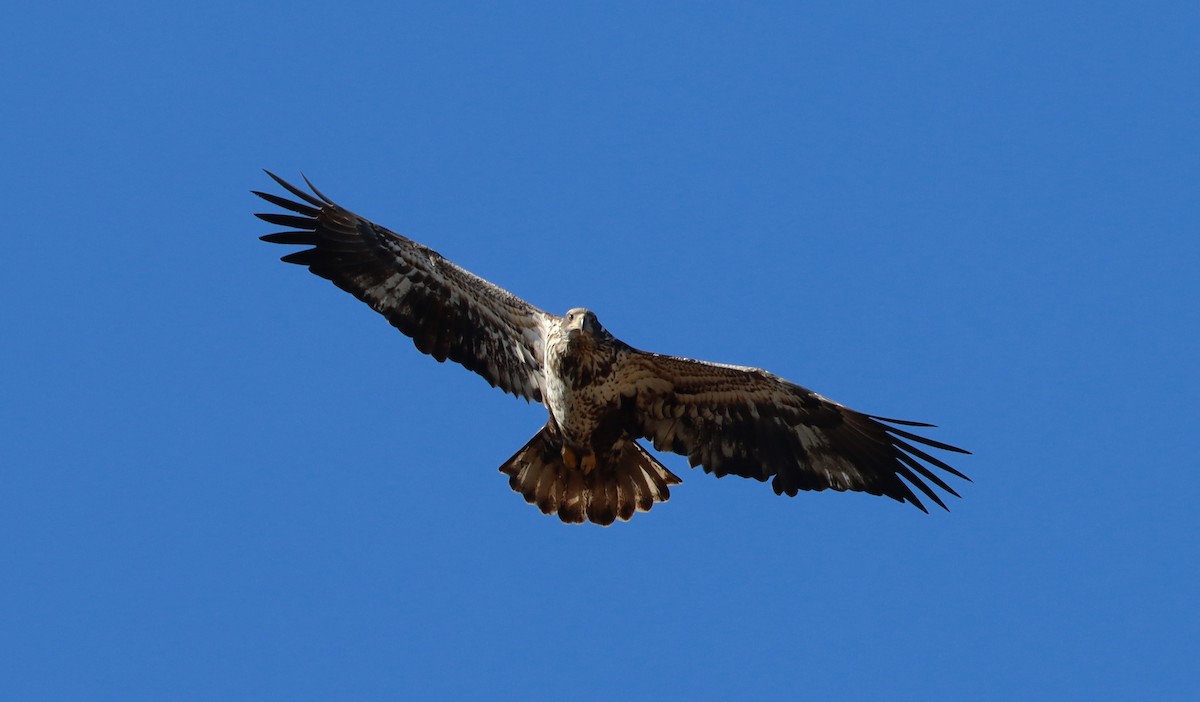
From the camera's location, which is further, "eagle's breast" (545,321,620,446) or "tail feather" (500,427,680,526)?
"tail feather" (500,427,680,526)

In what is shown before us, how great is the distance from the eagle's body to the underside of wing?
0.01 metres

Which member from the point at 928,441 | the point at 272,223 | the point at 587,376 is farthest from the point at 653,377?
the point at 272,223

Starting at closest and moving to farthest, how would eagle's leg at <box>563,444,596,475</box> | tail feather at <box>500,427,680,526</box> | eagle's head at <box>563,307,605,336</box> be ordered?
1. eagle's head at <box>563,307,605,336</box>
2. eagle's leg at <box>563,444,596,475</box>
3. tail feather at <box>500,427,680,526</box>

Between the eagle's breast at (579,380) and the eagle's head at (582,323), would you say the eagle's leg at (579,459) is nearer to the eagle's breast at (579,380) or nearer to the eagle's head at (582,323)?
the eagle's breast at (579,380)

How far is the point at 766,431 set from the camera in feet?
40.1

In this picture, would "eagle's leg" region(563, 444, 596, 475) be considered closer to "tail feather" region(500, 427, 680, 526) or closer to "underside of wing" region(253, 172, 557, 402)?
"tail feather" region(500, 427, 680, 526)

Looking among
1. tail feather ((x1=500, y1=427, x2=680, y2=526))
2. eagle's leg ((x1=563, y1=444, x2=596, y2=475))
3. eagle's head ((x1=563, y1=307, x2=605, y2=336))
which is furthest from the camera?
tail feather ((x1=500, y1=427, x2=680, y2=526))

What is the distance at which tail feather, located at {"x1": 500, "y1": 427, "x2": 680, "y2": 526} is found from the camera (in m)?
12.7

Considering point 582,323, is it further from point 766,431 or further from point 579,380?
point 766,431

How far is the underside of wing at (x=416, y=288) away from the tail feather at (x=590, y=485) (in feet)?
1.88

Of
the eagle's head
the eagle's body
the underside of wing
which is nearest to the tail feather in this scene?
the eagle's body

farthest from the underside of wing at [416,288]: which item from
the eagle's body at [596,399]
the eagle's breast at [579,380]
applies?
the eagle's breast at [579,380]

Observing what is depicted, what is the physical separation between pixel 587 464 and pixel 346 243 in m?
2.72

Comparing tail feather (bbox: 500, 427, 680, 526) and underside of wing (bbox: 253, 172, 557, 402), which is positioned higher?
underside of wing (bbox: 253, 172, 557, 402)
